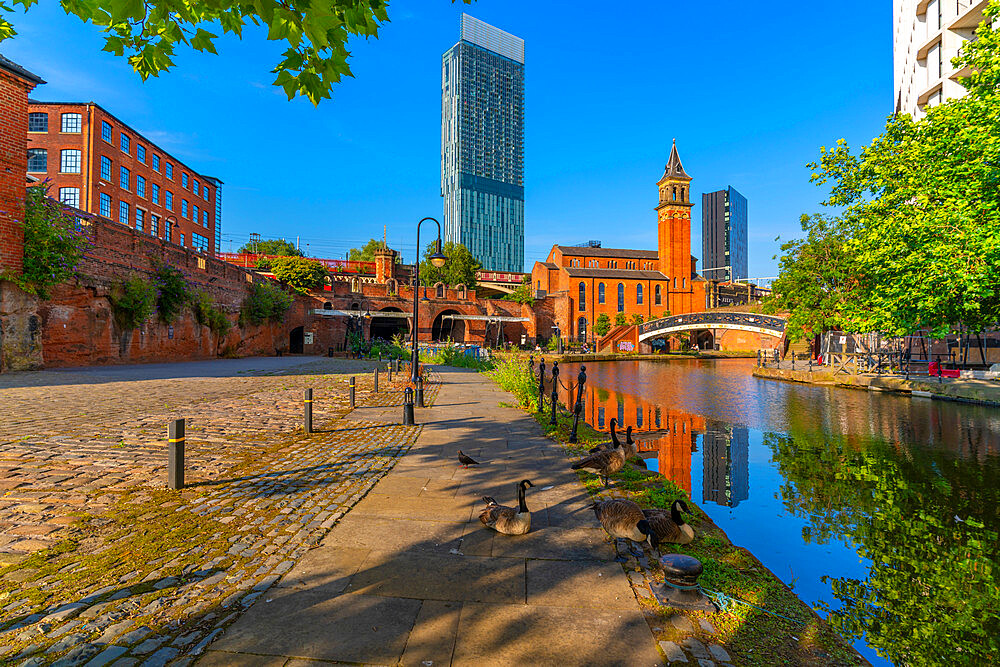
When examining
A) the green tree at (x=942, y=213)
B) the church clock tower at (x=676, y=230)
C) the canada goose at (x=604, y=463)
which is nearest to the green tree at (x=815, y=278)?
the green tree at (x=942, y=213)

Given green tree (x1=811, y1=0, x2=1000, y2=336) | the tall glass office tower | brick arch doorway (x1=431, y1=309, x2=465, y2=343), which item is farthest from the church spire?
the tall glass office tower

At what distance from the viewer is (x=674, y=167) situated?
207 ft

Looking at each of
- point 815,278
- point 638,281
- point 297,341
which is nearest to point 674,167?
point 638,281

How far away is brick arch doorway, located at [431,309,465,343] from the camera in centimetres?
4884

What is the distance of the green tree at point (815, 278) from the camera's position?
23.7m

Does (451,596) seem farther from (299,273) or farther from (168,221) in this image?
(168,221)

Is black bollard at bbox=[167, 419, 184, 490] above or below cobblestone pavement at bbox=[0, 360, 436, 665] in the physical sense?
above

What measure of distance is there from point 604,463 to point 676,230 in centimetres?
6326

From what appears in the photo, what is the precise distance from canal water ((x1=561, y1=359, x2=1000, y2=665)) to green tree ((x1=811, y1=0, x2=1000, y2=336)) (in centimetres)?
325

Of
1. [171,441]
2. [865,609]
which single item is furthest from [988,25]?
[171,441]

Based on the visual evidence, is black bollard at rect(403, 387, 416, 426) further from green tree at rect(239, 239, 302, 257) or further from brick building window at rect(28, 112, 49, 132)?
green tree at rect(239, 239, 302, 257)

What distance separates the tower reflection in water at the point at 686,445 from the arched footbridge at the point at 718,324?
1201 inches

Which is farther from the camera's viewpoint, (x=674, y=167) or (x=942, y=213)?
(x=674, y=167)

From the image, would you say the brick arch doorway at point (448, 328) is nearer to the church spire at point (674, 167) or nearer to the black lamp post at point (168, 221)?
the black lamp post at point (168, 221)
